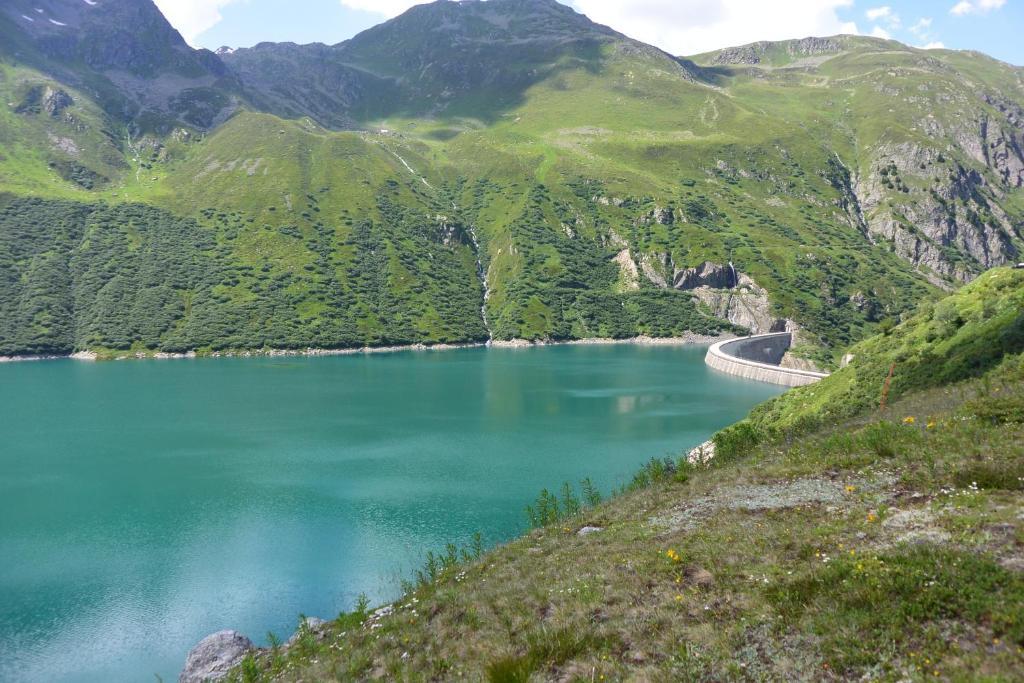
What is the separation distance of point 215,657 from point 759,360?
16081 cm

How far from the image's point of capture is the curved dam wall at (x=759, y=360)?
12219 cm

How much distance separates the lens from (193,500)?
57062 mm

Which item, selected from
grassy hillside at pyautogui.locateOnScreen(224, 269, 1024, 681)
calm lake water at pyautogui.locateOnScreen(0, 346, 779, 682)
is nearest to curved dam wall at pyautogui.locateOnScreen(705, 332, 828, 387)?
calm lake water at pyautogui.locateOnScreen(0, 346, 779, 682)

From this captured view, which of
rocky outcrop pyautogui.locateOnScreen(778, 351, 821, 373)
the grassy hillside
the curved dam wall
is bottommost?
rocky outcrop pyautogui.locateOnScreen(778, 351, 821, 373)

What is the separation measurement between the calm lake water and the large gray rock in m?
8.34

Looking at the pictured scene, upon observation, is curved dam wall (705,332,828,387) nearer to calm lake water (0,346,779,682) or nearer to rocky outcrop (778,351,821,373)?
rocky outcrop (778,351,821,373)

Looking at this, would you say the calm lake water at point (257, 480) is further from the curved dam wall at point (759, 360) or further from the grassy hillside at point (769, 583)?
the grassy hillside at point (769, 583)

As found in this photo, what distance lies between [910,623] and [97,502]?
214 ft

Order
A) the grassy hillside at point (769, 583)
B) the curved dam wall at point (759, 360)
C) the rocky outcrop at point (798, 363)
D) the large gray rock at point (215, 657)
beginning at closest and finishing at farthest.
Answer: the grassy hillside at point (769, 583)
the large gray rock at point (215, 657)
the curved dam wall at point (759, 360)
the rocky outcrop at point (798, 363)

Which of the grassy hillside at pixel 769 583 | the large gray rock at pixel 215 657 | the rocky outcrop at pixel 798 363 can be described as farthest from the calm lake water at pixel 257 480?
the rocky outcrop at pixel 798 363

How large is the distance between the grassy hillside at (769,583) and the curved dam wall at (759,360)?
9103 cm

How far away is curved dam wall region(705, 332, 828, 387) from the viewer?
122 meters

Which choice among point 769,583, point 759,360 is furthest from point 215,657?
point 759,360

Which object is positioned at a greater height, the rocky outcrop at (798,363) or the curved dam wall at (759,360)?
the curved dam wall at (759,360)
